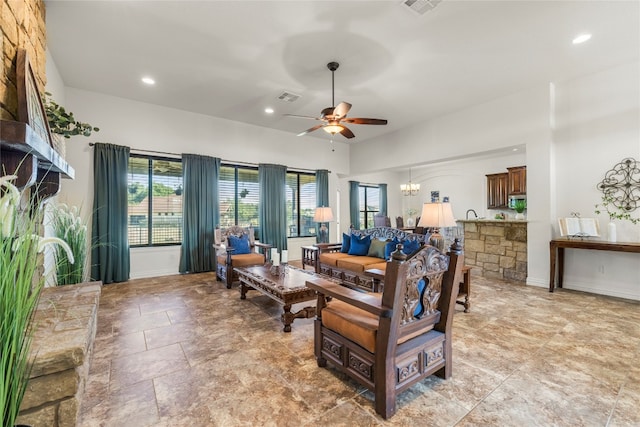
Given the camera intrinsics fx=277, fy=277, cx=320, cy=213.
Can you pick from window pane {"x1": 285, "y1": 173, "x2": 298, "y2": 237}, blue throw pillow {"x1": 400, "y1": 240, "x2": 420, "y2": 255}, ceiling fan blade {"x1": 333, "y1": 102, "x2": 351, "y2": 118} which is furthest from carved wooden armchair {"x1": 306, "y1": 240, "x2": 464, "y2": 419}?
window pane {"x1": 285, "y1": 173, "x2": 298, "y2": 237}

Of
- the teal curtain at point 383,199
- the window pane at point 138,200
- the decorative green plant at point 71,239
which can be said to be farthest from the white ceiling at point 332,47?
the teal curtain at point 383,199

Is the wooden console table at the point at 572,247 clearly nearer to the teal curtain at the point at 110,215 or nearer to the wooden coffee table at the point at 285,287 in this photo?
the wooden coffee table at the point at 285,287

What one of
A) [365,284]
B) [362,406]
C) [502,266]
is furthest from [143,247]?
[502,266]

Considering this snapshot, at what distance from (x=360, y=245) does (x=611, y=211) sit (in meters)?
3.83

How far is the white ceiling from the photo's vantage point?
9.41 ft

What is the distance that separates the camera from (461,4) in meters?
2.78

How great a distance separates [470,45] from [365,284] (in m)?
3.50

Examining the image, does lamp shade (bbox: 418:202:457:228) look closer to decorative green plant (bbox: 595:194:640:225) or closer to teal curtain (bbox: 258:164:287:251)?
decorative green plant (bbox: 595:194:640:225)

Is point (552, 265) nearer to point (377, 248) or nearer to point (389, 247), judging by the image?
point (389, 247)

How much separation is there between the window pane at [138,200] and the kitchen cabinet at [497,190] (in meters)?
8.76

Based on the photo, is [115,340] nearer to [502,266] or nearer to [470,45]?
[470,45]

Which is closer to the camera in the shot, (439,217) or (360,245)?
(439,217)

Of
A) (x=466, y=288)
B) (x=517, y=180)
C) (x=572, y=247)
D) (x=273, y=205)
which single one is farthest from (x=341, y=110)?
(x=517, y=180)

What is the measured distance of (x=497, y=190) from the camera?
7.86m
